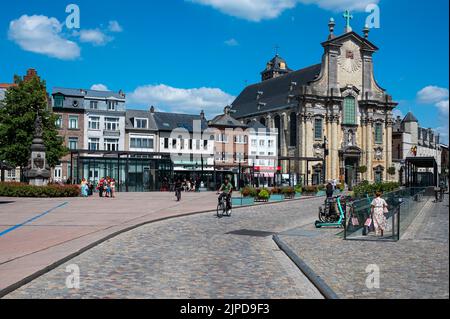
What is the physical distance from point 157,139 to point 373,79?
40235 mm

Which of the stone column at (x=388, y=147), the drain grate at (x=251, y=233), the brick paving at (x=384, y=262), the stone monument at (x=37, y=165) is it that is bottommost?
the drain grate at (x=251, y=233)

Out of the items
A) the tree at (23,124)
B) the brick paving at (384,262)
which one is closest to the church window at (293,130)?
the tree at (23,124)

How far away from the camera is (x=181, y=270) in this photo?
10492 millimetres

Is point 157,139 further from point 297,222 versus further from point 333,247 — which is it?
point 333,247

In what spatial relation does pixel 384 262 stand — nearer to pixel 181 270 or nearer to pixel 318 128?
pixel 181 270

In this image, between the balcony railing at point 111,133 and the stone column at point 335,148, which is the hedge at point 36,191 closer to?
the balcony railing at point 111,133

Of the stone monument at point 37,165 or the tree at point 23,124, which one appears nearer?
the stone monument at point 37,165

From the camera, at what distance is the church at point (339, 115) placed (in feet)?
272

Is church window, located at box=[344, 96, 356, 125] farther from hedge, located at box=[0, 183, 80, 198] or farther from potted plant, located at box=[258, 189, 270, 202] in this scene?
A: hedge, located at box=[0, 183, 80, 198]

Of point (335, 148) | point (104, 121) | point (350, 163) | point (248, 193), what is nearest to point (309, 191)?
point (248, 193)

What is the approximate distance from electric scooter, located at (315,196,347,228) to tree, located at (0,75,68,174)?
1453 inches

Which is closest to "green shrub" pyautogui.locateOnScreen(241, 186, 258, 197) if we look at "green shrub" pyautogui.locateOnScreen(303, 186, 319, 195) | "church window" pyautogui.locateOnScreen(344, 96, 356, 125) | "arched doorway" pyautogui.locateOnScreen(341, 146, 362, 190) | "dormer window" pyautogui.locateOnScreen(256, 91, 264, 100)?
"green shrub" pyautogui.locateOnScreen(303, 186, 319, 195)

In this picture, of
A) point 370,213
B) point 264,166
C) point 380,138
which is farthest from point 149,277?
point 380,138
